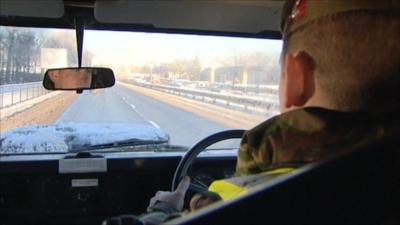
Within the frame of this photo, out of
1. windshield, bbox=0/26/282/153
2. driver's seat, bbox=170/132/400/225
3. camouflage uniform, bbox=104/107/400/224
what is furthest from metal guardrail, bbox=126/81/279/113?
driver's seat, bbox=170/132/400/225

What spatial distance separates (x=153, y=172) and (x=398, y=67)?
319cm

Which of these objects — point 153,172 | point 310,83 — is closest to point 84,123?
point 153,172

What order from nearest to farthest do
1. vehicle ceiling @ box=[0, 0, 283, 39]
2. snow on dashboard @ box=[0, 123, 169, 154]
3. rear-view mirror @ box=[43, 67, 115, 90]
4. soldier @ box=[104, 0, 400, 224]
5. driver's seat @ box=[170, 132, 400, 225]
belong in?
driver's seat @ box=[170, 132, 400, 225], soldier @ box=[104, 0, 400, 224], vehicle ceiling @ box=[0, 0, 283, 39], rear-view mirror @ box=[43, 67, 115, 90], snow on dashboard @ box=[0, 123, 169, 154]

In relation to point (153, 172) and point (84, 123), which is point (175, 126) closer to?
point (153, 172)

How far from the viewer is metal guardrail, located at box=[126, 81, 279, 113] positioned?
4.14 m

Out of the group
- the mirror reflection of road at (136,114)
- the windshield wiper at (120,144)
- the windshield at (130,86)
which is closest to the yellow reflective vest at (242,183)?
the windshield at (130,86)

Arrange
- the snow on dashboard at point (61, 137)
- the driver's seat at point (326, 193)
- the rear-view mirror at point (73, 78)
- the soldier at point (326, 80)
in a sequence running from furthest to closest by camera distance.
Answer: the snow on dashboard at point (61, 137)
the rear-view mirror at point (73, 78)
the soldier at point (326, 80)
the driver's seat at point (326, 193)

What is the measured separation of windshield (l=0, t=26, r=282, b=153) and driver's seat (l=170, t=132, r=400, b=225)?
9.42 ft

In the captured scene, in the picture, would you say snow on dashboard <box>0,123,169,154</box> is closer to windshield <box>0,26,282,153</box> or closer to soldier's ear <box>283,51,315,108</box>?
windshield <box>0,26,282,153</box>

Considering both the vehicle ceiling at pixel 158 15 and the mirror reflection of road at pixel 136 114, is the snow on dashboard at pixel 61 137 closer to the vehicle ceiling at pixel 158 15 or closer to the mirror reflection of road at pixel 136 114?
the mirror reflection of road at pixel 136 114

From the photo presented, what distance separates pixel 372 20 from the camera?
132cm

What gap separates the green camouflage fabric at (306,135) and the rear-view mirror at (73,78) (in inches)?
92.5

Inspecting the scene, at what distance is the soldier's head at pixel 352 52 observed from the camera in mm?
1316

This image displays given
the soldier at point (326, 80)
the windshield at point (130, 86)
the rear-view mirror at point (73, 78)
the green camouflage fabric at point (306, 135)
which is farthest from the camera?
the windshield at point (130, 86)
